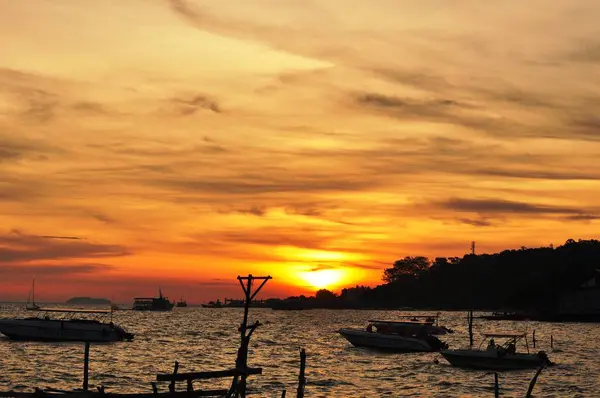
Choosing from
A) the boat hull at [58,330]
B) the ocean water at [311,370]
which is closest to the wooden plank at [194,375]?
the ocean water at [311,370]

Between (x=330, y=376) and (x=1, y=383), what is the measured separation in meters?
31.3

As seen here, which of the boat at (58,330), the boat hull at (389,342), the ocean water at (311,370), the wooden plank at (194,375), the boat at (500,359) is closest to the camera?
the wooden plank at (194,375)

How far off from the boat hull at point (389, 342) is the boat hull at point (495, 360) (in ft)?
89.0

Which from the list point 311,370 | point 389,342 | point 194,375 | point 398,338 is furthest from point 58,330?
point 194,375

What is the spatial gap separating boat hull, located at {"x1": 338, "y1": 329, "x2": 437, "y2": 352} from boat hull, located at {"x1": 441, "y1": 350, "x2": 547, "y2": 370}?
27.1 meters

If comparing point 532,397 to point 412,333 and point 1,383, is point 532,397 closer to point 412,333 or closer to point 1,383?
point 1,383

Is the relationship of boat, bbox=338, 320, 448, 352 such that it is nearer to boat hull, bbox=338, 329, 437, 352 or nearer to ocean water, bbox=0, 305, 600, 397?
boat hull, bbox=338, 329, 437, 352

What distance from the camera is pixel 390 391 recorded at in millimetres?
70750

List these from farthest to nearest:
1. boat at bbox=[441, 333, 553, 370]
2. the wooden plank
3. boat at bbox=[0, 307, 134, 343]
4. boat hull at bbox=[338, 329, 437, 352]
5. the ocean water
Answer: boat at bbox=[0, 307, 134, 343], boat hull at bbox=[338, 329, 437, 352], boat at bbox=[441, 333, 553, 370], the ocean water, the wooden plank

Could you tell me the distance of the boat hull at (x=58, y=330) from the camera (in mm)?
125875

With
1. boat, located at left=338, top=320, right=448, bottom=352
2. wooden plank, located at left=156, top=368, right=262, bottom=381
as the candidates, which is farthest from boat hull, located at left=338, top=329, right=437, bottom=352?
wooden plank, located at left=156, top=368, right=262, bottom=381

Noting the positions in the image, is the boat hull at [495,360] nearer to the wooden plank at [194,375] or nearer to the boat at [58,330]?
the wooden plank at [194,375]

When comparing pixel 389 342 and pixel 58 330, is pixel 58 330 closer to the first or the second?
pixel 58 330

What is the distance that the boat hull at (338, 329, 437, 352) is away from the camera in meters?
111
